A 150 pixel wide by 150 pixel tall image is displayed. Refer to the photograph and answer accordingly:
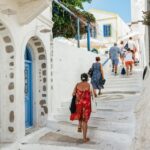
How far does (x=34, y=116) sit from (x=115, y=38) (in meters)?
28.5

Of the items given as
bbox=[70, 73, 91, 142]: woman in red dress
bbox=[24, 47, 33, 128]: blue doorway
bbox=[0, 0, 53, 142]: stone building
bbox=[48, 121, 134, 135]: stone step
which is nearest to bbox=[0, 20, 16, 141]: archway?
bbox=[0, 0, 53, 142]: stone building

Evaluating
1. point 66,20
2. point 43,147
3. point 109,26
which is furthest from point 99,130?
point 109,26

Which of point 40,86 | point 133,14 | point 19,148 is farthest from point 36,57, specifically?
point 133,14

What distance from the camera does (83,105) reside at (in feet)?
31.7

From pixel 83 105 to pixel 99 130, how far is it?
108cm

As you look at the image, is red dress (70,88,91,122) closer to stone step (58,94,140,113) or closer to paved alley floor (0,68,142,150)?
paved alley floor (0,68,142,150)

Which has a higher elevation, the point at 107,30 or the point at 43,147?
the point at 107,30

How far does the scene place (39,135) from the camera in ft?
35.3

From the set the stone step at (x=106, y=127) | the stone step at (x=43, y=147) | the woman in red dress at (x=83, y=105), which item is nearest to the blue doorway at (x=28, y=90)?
the stone step at (x=106, y=127)

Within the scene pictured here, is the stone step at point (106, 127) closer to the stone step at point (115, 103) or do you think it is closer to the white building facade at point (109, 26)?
the stone step at point (115, 103)

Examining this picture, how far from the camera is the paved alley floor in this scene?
940cm

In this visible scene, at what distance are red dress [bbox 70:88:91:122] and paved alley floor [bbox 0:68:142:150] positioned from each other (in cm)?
68

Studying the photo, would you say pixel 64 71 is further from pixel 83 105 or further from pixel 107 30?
pixel 107 30

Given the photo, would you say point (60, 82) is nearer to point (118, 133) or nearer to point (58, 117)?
point (58, 117)
